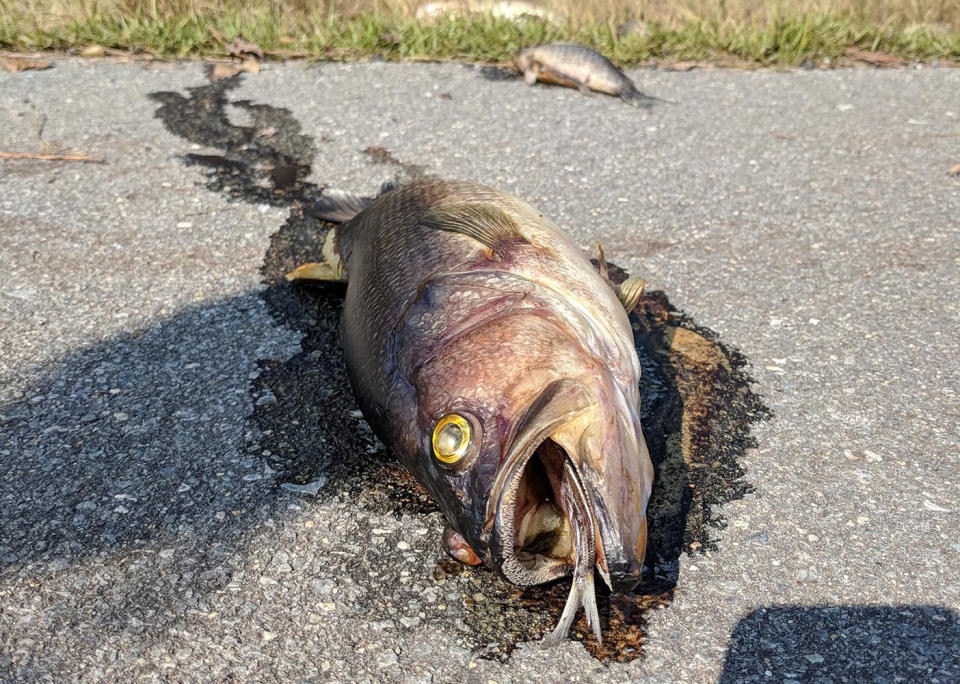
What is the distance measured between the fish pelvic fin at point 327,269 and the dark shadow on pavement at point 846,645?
2.38 metres

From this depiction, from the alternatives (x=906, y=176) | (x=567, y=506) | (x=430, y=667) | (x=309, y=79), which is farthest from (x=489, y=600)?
(x=309, y=79)

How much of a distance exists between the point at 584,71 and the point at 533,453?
195 inches

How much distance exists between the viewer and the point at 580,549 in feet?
7.88

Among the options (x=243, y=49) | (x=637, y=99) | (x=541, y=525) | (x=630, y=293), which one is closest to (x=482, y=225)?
(x=630, y=293)

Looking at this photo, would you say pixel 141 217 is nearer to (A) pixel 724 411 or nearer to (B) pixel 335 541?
(B) pixel 335 541

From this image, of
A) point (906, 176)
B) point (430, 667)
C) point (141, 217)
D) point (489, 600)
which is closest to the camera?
point (430, 667)

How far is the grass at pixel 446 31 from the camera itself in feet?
23.9

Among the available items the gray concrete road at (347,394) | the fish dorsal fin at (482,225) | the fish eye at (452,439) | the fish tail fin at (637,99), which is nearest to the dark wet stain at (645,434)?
the gray concrete road at (347,394)

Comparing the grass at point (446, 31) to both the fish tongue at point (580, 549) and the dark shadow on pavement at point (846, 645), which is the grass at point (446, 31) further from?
the fish tongue at point (580, 549)

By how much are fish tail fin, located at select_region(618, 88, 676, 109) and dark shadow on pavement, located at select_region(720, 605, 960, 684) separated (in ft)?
15.3

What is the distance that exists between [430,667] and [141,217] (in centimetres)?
351

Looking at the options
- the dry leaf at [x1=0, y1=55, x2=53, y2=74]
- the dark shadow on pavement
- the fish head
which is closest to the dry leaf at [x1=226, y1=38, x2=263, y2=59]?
the dry leaf at [x1=0, y1=55, x2=53, y2=74]

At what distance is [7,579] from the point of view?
9.41 ft

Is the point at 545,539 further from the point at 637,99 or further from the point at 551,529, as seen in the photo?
the point at 637,99
